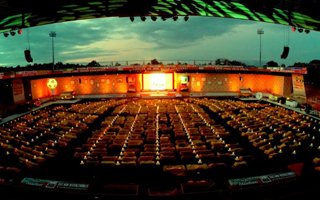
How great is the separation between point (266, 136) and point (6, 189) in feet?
60.3

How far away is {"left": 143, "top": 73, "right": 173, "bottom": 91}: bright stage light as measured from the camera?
49594 mm

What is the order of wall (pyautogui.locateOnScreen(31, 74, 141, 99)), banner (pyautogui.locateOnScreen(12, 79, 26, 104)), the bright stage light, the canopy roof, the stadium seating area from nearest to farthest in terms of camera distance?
the stadium seating area
the canopy roof
banner (pyautogui.locateOnScreen(12, 79, 26, 104))
wall (pyautogui.locateOnScreen(31, 74, 141, 99))
the bright stage light

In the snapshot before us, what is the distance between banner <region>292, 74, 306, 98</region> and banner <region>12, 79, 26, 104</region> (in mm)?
39099

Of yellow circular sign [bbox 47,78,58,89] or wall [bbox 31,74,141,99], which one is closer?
yellow circular sign [bbox 47,78,58,89]

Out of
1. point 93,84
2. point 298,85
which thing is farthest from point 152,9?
point 93,84

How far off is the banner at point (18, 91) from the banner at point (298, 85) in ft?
128

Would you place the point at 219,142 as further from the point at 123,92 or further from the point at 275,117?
the point at 123,92

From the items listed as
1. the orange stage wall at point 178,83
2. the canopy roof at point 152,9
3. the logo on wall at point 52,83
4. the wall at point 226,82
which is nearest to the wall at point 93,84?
the orange stage wall at point 178,83

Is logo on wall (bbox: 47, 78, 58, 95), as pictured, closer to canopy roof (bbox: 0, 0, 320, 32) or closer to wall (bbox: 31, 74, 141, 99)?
wall (bbox: 31, 74, 141, 99)

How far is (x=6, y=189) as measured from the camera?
10336 mm

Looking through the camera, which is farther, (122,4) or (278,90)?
(278,90)

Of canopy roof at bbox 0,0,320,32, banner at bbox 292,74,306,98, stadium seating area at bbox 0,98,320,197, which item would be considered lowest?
stadium seating area at bbox 0,98,320,197

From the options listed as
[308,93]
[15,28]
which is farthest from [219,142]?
[308,93]

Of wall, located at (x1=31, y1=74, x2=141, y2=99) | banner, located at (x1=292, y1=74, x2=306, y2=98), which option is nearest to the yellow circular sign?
wall, located at (x1=31, y1=74, x2=141, y2=99)
